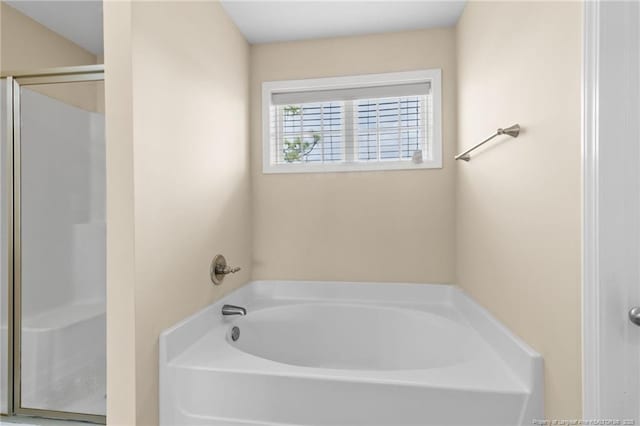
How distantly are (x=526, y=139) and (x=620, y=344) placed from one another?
0.72 m

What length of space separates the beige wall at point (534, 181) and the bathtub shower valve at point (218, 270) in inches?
55.5

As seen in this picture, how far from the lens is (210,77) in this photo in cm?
197

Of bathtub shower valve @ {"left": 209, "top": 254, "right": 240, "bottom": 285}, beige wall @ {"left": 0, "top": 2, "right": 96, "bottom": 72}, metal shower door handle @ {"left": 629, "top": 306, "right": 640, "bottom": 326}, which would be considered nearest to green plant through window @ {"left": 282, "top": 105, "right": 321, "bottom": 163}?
bathtub shower valve @ {"left": 209, "top": 254, "right": 240, "bottom": 285}

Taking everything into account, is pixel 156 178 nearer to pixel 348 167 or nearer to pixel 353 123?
pixel 348 167

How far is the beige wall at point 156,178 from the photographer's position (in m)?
1.33

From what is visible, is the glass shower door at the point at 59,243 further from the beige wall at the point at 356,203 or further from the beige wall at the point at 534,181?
the beige wall at the point at 534,181

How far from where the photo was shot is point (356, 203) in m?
2.49

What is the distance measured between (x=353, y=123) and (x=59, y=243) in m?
1.95

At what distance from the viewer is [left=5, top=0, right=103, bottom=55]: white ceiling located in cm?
218

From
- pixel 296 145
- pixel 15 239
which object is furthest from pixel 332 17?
pixel 15 239

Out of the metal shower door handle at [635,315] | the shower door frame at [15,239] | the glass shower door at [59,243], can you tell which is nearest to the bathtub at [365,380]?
the metal shower door handle at [635,315]

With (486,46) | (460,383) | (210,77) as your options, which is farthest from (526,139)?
(210,77)

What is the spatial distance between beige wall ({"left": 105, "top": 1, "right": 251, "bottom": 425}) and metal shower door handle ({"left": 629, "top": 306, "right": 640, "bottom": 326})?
61.7 inches

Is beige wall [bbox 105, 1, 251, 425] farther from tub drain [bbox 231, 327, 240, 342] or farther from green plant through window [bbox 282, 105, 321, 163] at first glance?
green plant through window [bbox 282, 105, 321, 163]
